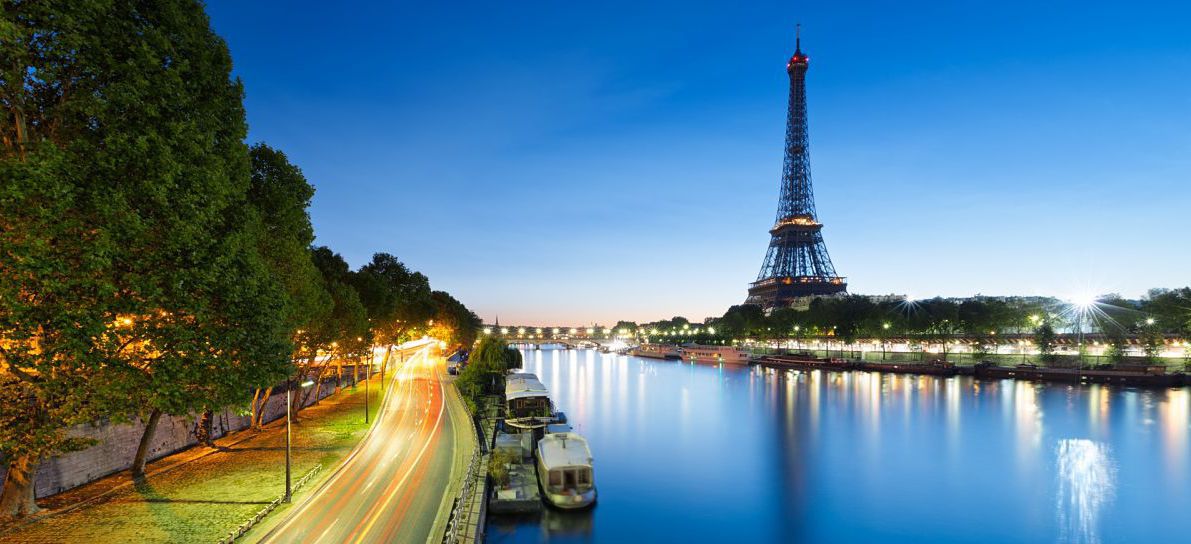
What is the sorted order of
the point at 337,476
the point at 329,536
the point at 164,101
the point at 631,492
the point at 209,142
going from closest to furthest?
the point at 164,101, the point at 209,142, the point at 329,536, the point at 337,476, the point at 631,492

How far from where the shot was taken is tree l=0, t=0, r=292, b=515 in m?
18.6

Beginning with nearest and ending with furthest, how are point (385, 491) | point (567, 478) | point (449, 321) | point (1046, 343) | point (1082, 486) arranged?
point (385, 491) < point (567, 478) < point (1082, 486) < point (1046, 343) < point (449, 321)

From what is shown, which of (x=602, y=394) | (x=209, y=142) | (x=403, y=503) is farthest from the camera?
(x=602, y=394)

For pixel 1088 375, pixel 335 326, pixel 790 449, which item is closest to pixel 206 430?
pixel 335 326

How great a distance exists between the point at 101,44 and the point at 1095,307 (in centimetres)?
17772

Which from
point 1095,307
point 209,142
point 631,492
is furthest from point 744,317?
point 209,142

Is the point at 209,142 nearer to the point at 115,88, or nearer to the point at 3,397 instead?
the point at 115,88

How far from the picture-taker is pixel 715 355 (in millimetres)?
180375

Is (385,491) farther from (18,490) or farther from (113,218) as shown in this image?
(113,218)

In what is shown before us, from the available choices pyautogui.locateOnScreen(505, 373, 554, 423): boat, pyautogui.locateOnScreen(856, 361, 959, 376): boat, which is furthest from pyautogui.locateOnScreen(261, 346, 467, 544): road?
pyautogui.locateOnScreen(856, 361, 959, 376): boat

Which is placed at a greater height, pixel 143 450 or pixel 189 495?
pixel 143 450

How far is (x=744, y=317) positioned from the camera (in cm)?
19125

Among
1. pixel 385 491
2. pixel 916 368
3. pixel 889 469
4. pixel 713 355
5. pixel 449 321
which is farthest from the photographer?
pixel 713 355

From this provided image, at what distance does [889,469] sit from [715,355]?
130m
